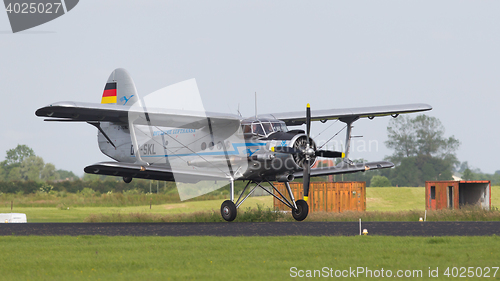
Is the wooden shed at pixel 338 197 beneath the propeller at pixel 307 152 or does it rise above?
beneath

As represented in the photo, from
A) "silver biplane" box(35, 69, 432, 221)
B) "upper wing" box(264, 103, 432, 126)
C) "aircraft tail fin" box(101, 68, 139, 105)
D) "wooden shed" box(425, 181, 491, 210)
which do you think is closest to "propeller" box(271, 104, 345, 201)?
"silver biplane" box(35, 69, 432, 221)

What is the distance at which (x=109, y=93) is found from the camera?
1348 inches

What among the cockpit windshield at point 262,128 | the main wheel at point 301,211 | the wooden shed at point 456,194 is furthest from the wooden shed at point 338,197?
the cockpit windshield at point 262,128

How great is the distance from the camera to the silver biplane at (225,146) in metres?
21.9

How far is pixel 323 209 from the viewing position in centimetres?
4006
